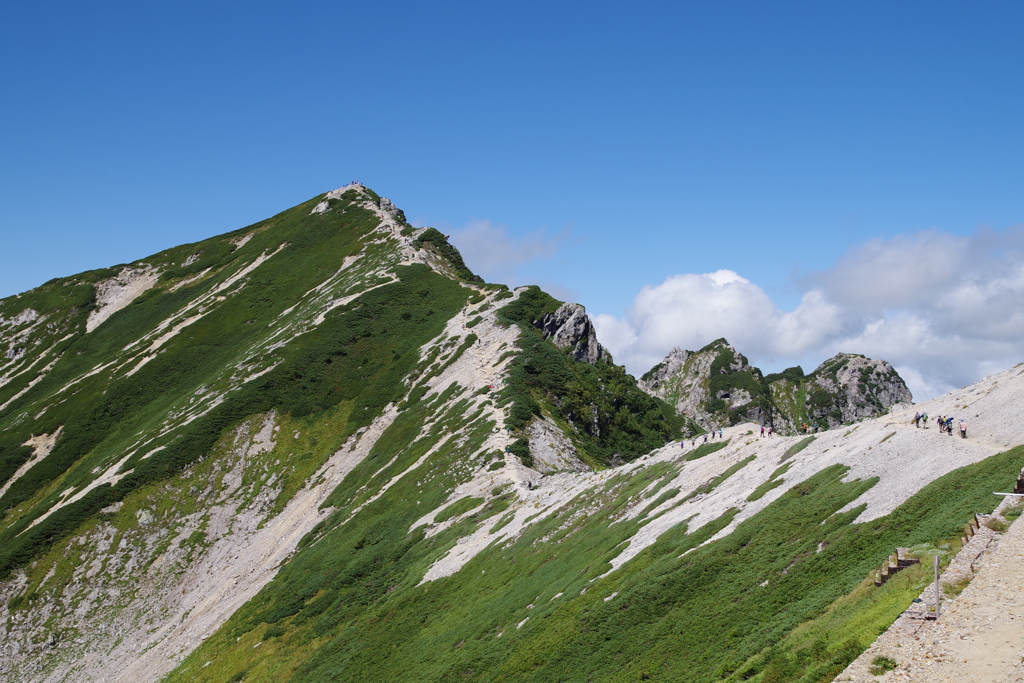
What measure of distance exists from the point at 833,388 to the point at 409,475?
509 feet

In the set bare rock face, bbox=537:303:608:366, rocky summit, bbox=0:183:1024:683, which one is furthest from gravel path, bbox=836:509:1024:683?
bare rock face, bbox=537:303:608:366

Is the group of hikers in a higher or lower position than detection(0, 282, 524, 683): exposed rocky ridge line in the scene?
lower

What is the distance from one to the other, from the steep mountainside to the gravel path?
155 meters

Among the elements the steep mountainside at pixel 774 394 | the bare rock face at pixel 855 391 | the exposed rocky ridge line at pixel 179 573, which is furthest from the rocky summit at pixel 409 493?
the bare rock face at pixel 855 391

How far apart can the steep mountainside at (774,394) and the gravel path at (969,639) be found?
155 m

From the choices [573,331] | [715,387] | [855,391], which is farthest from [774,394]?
[573,331]

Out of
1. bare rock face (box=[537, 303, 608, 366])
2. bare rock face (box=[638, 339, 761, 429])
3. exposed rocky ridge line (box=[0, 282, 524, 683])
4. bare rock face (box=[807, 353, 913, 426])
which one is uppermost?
bare rock face (box=[537, 303, 608, 366])

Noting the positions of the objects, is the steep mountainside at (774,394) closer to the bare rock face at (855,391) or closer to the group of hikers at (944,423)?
the bare rock face at (855,391)

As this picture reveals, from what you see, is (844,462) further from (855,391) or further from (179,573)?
(855,391)

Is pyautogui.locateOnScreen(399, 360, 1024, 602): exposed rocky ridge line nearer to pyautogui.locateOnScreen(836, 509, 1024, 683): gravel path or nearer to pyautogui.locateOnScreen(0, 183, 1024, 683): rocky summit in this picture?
pyautogui.locateOnScreen(0, 183, 1024, 683): rocky summit

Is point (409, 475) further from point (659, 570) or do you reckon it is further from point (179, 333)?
point (179, 333)

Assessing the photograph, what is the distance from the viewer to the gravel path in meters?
15.7

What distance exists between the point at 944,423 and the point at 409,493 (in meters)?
47.1

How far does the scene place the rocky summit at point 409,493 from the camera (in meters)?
27.9
